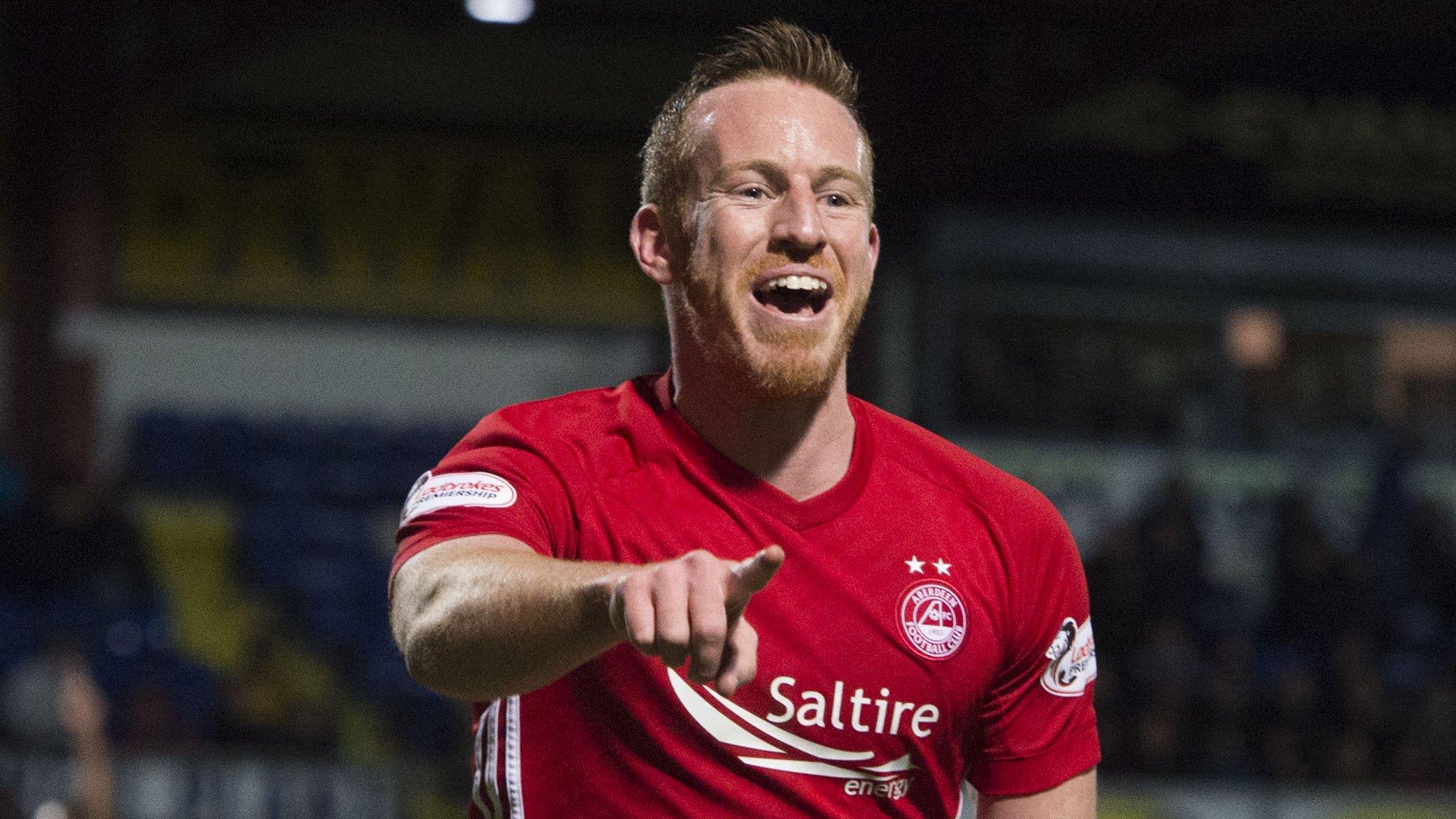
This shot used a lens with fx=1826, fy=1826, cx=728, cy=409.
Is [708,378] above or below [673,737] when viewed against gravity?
above

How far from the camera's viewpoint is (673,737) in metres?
2.39

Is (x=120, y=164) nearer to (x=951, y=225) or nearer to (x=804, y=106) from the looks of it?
(x=951, y=225)

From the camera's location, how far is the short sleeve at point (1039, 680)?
2562 mm

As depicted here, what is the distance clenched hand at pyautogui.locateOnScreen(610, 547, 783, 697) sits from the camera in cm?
166

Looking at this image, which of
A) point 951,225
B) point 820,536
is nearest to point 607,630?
point 820,536

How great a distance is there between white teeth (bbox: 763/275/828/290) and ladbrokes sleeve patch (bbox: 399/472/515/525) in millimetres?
470

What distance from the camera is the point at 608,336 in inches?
619

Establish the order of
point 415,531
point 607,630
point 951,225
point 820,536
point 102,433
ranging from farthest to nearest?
1. point 102,433
2. point 951,225
3. point 820,536
4. point 415,531
5. point 607,630

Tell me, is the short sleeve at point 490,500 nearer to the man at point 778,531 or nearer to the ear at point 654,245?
the man at point 778,531

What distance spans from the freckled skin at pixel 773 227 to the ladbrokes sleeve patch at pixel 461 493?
407 millimetres

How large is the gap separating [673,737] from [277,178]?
13585 mm

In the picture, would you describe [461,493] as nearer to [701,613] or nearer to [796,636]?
[796,636]

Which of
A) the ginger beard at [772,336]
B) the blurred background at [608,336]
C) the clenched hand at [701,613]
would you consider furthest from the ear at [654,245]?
the blurred background at [608,336]

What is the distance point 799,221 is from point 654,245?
0.98ft
